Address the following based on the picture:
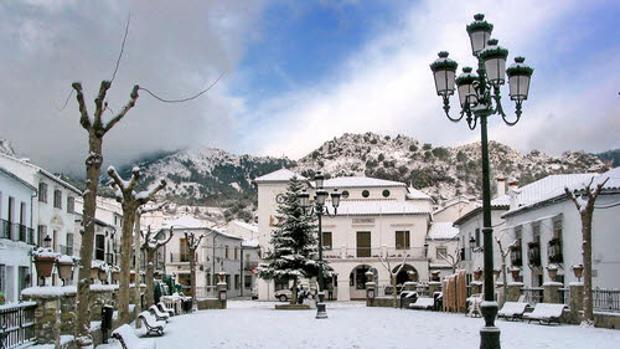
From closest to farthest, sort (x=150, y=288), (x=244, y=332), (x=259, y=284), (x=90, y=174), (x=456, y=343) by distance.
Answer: (x=90, y=174) → (x=456, y=343) → (x=244, y=332) → (x=150, y=288) → (x=259, y=284)

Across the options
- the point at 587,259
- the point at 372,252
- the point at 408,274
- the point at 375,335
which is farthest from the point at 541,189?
the point at 375,335

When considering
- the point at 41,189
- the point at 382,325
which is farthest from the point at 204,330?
the point at 41,189

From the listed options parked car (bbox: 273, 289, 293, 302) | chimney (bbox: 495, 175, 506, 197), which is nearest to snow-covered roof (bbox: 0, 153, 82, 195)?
parked car (bbox: 273, 289, 293, 302)

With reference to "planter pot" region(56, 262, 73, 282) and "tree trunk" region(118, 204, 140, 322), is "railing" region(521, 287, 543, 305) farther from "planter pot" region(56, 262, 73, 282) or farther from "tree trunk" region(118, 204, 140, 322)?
"planter pot" region(56, 262, 73, 282)

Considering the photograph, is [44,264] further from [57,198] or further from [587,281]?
[57,198]

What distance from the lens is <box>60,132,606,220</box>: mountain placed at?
119556 mm

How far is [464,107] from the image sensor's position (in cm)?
1168

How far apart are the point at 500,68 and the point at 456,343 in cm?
809

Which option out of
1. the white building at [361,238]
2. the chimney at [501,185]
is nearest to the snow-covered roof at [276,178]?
the white building at [361,238]

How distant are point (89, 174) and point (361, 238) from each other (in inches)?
1829

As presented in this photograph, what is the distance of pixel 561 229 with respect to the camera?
105 feet

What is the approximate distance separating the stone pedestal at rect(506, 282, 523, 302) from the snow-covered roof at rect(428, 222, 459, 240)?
2897cm

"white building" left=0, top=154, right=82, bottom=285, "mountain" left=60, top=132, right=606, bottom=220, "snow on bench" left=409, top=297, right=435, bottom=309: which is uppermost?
"mountain" left=60, top=132, right=606, bottom=220

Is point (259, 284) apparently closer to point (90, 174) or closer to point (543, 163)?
point (90, 174)
